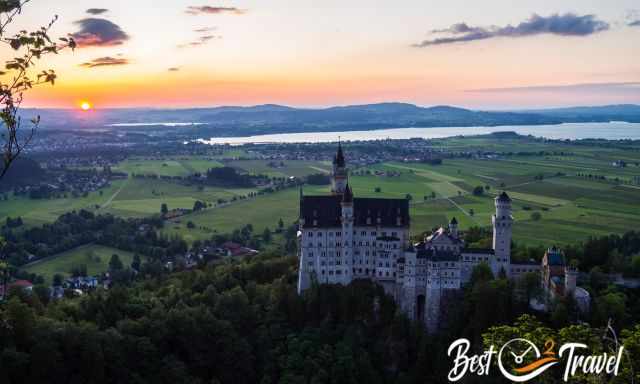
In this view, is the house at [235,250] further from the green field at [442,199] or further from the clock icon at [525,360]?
the clock icon at [525,360]

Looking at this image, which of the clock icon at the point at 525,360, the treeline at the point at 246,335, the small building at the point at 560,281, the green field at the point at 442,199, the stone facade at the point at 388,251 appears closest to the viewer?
the clock icon at the point at 525,360

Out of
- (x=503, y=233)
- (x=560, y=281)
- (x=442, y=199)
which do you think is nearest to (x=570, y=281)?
(x=560, y=281)

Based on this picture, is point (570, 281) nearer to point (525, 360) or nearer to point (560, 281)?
point (560, 281)

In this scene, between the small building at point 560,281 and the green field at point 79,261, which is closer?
the small building at point 560,281

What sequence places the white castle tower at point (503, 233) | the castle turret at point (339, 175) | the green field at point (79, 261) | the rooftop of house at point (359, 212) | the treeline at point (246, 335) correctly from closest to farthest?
the treeline at point (246, 335) < the white castle tower at point (503, 233) < the rooftop of house at point (359, 212) < the castle turret at point (339, 175) < the green field at point (79, 261)

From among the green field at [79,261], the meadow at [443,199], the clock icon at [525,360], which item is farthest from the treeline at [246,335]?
the meadow at [443,199]

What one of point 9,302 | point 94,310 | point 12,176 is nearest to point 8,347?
point 9,302

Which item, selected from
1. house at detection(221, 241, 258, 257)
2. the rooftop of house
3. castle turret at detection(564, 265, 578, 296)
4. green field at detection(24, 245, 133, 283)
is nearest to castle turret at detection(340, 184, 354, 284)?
the rooftop of house

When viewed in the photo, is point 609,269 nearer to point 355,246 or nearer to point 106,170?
point 355,246
